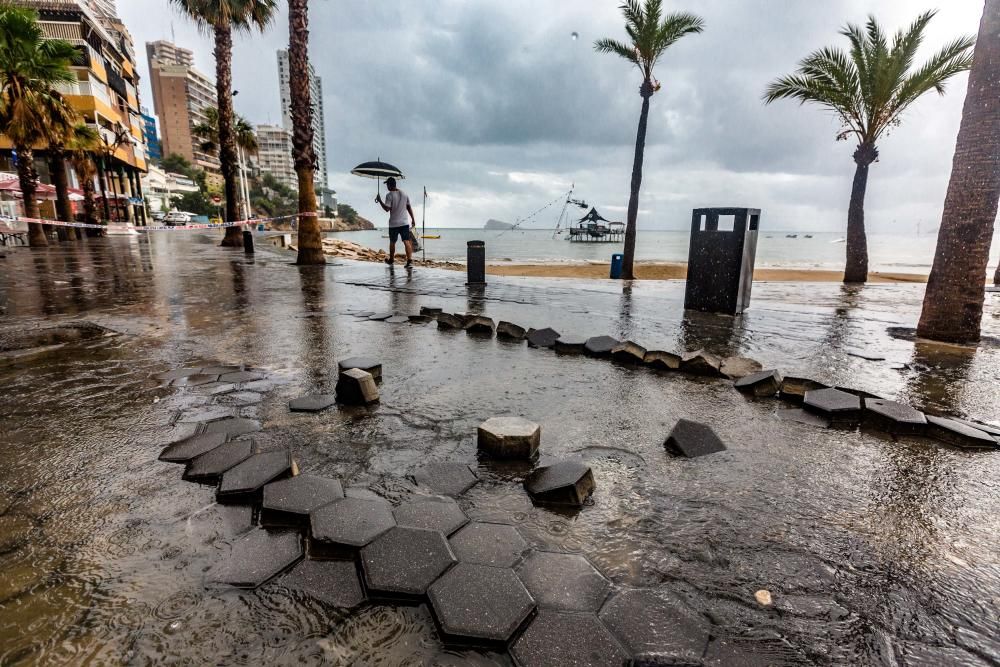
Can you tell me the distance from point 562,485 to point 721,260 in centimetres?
559

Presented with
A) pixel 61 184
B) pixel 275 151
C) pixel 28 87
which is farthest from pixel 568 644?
pixel 275 151

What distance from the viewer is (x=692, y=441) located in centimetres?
245

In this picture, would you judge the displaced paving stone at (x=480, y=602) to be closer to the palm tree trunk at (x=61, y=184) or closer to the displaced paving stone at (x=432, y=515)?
the displaced paving stone at (x=432, y=515)

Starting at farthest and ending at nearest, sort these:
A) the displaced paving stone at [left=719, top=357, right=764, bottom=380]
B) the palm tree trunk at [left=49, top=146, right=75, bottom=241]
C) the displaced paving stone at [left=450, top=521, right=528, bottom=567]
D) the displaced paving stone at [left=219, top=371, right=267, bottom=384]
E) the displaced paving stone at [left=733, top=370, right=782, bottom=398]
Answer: the palm tree trunk at [left=49, top=146, right=75, bottom=241], the displaced paving stone at [left=719, top=357, right=764, bottom=380], the displaced paving stone at [left=219, top=371, right=267, bottom=384], the displaced paving stone at [left=733, top=370, right=782, bottom=398], the displaced paving stone at [left=450, top=521, right=528, bottom=567]

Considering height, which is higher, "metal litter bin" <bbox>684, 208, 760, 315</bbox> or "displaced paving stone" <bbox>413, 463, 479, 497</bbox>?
"metal litter bin" <bbox>684, 208, 760, 315</bbox>

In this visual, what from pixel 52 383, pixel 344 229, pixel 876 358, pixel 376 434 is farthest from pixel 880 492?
pixel 344 229

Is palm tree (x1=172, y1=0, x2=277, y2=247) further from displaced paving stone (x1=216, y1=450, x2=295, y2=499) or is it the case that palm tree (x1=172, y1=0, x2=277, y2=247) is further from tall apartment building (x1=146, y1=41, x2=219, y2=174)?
tall apartment building (x1=146, y1=41, x2=219, y2=174)

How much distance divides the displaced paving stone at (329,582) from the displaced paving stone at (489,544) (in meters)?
0.36

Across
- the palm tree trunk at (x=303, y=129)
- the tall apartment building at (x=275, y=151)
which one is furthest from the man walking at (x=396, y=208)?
the tall apartment building at (x=275, y=151)

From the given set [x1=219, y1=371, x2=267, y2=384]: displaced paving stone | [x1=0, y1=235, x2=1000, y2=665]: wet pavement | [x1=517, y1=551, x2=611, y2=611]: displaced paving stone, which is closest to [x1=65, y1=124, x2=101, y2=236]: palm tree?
[x1=219, y1=371, x2=267, y2=384]: displaced paving stone

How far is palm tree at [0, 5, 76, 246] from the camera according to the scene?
57.0 ft

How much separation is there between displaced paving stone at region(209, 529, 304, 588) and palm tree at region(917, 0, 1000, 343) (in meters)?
6.34

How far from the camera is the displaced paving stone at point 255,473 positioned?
197cm

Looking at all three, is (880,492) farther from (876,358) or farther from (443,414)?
(876,358)
